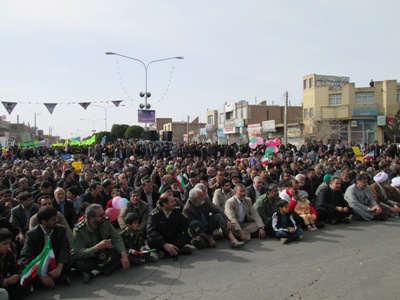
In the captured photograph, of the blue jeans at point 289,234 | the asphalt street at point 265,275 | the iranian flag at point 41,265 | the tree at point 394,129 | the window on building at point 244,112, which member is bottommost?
the asphalt street at point 265,275

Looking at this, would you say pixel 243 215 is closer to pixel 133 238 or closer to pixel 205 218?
pixel 205 218

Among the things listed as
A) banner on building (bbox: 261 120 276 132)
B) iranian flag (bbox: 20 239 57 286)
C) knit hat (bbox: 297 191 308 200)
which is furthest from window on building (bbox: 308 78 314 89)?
iranian flag (bbox: 20 239 57 286)

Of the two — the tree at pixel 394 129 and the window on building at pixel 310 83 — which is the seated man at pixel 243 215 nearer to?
the tree at pixel 394 129

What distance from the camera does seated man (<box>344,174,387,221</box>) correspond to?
927cm

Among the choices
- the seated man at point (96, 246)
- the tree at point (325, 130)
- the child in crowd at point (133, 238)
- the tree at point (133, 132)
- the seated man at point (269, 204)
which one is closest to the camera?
the seated man at point (96, 246)

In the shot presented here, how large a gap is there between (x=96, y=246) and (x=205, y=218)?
8.52 ft

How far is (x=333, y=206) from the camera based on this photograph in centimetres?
905

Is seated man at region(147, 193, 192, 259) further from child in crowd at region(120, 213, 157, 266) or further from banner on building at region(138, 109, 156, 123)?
banner on building at region(138, 109, 156, 123)

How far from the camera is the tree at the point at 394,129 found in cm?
3728

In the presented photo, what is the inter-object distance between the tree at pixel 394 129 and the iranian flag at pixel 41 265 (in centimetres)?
3902

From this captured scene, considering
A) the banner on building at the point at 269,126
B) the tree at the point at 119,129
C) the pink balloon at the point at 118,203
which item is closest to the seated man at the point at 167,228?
the pink balloon at the point at 118,203

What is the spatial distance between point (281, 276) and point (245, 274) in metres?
0.55

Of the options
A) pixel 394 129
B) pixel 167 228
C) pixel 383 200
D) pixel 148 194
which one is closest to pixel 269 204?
pixel 167 228

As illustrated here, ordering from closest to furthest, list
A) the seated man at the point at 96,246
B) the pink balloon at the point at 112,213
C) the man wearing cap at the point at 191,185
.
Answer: the seated man at the point at 96,246 < the pink balloon at the point at 112,213 < the man wearing cap at the point at 191,185
